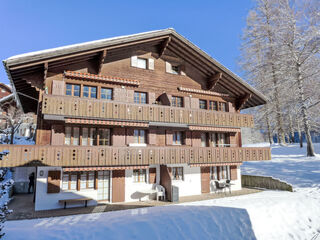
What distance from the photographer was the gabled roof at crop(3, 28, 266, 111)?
11.9m

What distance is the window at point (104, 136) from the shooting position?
14422mm

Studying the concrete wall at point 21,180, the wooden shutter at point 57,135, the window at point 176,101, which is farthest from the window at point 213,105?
the concrete wall at point 21,180

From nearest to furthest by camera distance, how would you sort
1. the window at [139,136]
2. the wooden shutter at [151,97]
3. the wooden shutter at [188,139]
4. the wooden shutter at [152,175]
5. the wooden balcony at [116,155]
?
1. the wooden balcony at [116,155]
2. the wooden shutter at [152,175]
3. the window at [139,136]
4. the wooden shutter at [151,97]
5. the wooden shutter at [188,139]

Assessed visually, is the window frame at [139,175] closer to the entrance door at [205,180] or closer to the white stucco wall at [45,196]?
the white stucco wall at [45,196]

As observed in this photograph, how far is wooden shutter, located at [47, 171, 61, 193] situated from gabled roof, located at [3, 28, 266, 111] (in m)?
6.05

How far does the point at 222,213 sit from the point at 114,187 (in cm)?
678

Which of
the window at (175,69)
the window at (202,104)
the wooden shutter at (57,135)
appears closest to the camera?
the wooden shutter at (57,135)

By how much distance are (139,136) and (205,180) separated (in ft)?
21.5

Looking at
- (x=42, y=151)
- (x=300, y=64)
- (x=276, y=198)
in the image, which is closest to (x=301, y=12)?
(x=300, y=64)

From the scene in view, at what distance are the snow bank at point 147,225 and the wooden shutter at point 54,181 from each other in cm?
225

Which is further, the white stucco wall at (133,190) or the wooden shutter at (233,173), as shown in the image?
the wooden shutter at (233,173)

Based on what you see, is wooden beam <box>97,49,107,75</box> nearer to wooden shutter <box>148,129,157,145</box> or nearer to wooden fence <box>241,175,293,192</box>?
wooden shutter <box>148,129,157,145</box>

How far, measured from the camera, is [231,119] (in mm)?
17422

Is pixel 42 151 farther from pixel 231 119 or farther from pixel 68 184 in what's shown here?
pixel 231 119
